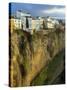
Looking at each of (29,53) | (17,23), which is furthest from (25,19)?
(29,53)

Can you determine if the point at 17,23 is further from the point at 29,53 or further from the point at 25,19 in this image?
the point at 29,53

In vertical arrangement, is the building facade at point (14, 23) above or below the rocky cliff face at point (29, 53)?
above

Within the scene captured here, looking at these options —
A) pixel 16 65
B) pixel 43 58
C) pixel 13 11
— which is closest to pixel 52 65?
pixel 43 58

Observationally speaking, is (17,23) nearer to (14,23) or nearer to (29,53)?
(14,23)

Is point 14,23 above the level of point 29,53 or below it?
above

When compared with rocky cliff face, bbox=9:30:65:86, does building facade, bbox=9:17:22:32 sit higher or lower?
higher

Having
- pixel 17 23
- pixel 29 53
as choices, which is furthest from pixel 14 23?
pixel 29 53

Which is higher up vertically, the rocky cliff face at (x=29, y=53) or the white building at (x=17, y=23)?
the white building at (x=17, y=23)
